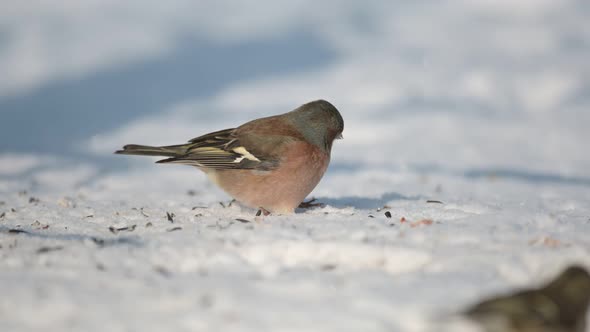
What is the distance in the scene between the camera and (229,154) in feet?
18.8

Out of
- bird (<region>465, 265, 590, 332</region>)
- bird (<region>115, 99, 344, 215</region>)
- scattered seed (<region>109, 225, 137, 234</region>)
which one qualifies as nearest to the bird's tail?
bird (<region>115, 99, 344, 215</region>)

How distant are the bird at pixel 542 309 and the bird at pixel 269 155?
2.81 metres

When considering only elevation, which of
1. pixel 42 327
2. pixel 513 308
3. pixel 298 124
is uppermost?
pixel 298 124

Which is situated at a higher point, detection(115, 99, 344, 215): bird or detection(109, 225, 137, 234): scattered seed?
detection(115, 99, 344, 215): bird

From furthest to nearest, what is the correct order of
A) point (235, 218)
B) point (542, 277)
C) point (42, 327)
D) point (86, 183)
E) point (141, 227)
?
point (86, 183) < point (235, 218) < point (141, 227) < point (542, 277) < point (42, 327)

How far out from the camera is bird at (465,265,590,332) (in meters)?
2.72

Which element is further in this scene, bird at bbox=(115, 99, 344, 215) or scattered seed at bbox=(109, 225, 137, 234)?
bird at bbox=(115, 99, 344, 215)

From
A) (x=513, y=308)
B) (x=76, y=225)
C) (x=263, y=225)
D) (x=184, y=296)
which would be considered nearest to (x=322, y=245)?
(x=263, y=225)

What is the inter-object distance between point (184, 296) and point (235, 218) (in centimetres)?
236

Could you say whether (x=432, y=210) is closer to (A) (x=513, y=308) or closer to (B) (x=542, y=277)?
(B) (x=542, y=277)

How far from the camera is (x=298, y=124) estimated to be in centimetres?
588

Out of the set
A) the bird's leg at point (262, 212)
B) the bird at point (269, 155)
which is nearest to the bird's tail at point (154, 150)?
the bird at point (269, 155)

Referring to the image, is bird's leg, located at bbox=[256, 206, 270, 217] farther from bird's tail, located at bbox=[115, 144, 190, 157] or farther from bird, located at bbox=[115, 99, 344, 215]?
bird's tail, located at bbox=[115, 144, 190, 157]

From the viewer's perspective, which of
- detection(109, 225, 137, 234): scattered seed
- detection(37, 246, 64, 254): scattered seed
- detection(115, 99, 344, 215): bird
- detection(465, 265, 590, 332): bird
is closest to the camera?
detection(465, 265, 590, 332): bird
